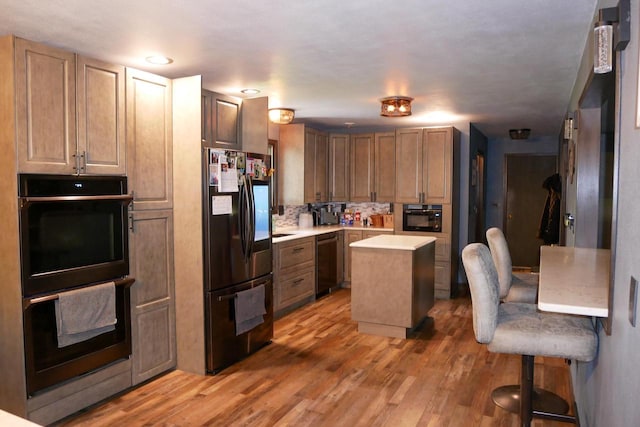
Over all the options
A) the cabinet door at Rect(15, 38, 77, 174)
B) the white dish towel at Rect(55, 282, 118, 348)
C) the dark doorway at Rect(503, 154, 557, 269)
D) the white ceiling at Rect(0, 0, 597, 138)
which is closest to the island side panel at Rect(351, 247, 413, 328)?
the white ceiling at Rect(0, 0, 597, 138)

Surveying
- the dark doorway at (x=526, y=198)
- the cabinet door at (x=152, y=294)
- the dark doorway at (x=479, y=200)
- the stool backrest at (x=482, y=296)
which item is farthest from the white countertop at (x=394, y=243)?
the dark doorway at (x=526, y=198)

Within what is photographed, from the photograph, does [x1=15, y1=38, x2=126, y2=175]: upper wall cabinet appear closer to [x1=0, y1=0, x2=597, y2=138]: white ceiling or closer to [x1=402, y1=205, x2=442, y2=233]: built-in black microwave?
[x1=0, y1=0, x2=597, y2=138]: white ceiling

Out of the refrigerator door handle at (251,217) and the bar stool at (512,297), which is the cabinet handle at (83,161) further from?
the bar stool at (512,297)

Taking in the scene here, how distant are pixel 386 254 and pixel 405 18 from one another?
244 centimetres

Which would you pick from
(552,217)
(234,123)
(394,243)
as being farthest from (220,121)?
(552,217)

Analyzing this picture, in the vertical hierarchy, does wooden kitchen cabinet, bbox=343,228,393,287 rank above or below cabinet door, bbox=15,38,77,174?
below

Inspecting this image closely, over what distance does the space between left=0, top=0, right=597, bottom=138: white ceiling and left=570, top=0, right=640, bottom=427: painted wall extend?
0.99 metres

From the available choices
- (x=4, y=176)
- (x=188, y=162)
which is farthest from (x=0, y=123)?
(x=188, y=162)

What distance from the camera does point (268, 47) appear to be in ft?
9.92

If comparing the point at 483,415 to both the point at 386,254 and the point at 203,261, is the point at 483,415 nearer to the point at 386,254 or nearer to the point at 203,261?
the point at 386,254

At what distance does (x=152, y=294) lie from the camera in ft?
11.6

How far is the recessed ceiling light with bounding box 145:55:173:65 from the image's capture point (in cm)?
321

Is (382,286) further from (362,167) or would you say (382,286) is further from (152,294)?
(362,167)

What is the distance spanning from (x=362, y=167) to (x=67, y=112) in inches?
175
